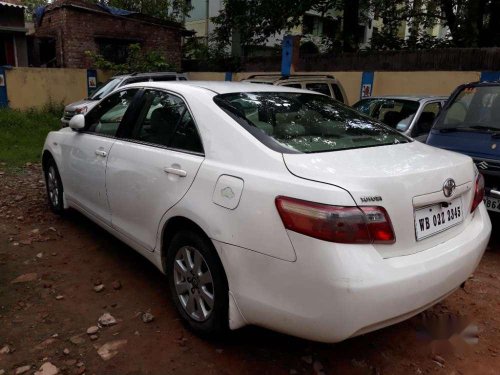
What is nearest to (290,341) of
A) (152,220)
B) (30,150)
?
(152,220)

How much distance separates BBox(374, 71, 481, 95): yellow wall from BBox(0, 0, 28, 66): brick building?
12.3 metres

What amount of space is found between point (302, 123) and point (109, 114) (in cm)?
188

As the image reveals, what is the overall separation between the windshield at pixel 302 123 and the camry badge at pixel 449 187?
50 cm

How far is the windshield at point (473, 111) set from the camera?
4707 mm

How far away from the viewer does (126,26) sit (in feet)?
58.4

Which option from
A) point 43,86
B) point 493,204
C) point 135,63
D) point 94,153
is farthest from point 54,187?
point 135,63

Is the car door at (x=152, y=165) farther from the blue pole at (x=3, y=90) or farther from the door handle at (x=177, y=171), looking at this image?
the blue pole at (x=3, y=90)

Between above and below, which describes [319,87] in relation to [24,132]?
above

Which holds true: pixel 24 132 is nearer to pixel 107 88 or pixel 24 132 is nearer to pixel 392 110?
pixel 107 88

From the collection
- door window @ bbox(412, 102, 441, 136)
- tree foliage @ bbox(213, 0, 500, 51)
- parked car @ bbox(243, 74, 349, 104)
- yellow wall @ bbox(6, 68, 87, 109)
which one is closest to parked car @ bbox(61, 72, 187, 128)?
yellow wall @ bbox(6, 68, 87, 109)

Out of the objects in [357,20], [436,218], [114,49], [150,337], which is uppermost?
[357,20]

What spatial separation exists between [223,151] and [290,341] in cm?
125

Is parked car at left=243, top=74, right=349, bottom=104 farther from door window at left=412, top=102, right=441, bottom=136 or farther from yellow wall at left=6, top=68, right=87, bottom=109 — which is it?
yellow wall at left=6, top=68, right=87, bottom=109

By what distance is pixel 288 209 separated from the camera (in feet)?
6.92
